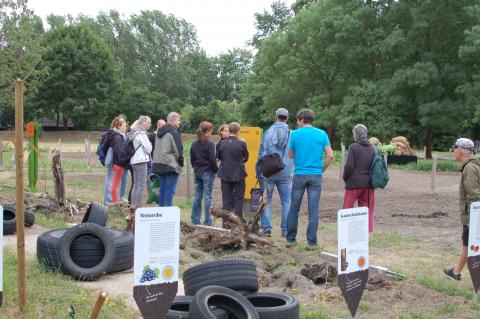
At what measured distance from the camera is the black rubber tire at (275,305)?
16.4 feet

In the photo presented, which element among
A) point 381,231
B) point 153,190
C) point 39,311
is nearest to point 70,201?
point 153,190

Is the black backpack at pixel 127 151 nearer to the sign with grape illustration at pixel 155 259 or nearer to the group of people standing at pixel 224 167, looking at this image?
the group of people standing at pixel 224 167

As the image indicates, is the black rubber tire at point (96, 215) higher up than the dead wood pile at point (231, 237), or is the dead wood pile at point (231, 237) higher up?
the black rubber tire at point (96, 215)

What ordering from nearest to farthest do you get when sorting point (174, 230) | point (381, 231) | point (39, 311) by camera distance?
point (174, 230) < point (39, 311) < point (381, 231)

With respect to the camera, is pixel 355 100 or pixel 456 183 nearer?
pixel 456 183

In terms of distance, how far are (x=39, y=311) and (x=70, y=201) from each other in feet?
23.3

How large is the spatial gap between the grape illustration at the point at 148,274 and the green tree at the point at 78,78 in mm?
63965

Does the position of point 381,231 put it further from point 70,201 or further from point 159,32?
point 159,32

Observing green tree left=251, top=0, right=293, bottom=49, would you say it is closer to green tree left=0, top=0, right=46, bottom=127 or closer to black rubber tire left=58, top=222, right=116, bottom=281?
green tree left=0, top=0, right=46, bottom=127

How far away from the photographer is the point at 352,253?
5164 millimetres

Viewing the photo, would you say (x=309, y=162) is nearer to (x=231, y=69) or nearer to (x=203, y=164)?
(x=203, y=164)

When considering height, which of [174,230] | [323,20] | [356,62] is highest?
[323,20]

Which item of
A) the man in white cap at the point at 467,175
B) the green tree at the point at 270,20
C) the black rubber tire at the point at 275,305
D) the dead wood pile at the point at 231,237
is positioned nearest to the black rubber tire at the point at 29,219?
the dead wood pile at the point at 231,237

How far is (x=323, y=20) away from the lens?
42.2 meters
